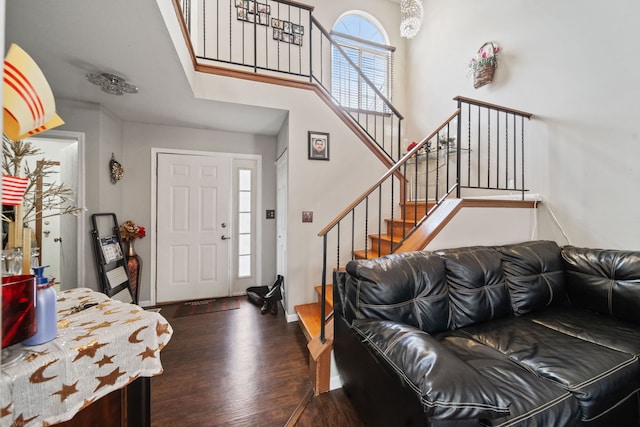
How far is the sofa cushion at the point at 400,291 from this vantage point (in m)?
1.49

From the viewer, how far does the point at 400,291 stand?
60.3 inches

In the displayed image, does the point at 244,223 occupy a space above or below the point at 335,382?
above

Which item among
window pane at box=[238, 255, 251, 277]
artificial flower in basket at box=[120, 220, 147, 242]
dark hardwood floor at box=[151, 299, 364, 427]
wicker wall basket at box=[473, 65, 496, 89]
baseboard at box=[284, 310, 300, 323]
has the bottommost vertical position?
dark hardwood floor at box=[151, 299, 364, 427]

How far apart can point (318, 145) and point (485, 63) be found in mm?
2174

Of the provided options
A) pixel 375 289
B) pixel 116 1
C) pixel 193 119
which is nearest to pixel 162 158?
pixel 193 119

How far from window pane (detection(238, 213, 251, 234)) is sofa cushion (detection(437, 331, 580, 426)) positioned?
298 cm

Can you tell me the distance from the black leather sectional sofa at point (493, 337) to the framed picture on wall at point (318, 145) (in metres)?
1.61

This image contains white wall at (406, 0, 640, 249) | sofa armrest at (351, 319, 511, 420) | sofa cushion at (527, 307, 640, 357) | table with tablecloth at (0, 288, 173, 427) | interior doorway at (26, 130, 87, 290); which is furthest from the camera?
interior doorway at (26, 130, 87, 290)

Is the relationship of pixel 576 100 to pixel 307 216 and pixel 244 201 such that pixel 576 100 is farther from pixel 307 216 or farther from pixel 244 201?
pixel 244 201

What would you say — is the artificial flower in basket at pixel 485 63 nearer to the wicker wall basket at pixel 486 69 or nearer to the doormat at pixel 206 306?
the wicker wall basket at pixel 486 69

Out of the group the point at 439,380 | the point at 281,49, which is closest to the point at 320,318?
the point at 439,380

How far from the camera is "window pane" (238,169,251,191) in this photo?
360 centimetres

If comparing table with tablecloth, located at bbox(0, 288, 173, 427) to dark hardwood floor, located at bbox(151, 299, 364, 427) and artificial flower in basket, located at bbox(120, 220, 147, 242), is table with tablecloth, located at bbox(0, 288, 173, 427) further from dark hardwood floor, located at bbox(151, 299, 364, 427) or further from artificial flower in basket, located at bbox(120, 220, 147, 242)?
artificial flower in basket, located at bbox(120, 220, 147, 242)

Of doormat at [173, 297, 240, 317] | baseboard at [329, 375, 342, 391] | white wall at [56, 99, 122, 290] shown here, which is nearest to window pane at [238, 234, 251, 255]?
doormat at [173, 297, 240, 317]
